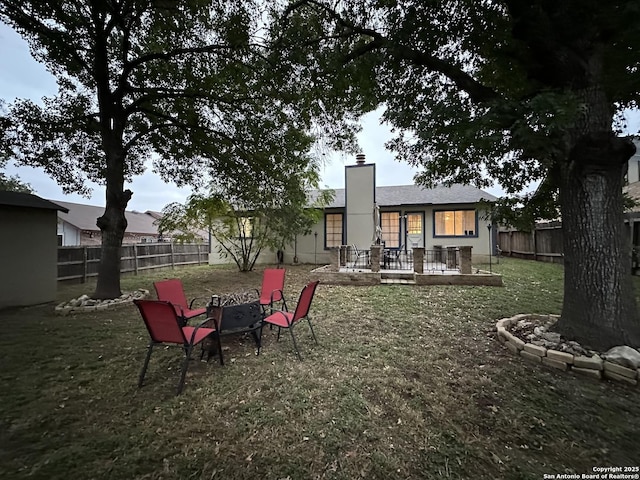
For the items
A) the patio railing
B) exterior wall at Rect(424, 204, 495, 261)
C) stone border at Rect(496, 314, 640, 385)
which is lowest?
stone border at Rect(496, 314, 640, 385)

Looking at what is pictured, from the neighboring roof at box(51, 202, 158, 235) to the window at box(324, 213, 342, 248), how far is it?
16.2 meters

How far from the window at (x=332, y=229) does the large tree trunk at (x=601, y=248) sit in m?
11.5

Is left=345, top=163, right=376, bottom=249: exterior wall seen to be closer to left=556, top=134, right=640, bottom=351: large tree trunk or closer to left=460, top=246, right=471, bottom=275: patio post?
left=460, top=246, right=471, bottom=275: patio post

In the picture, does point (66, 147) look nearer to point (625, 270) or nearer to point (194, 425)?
point (194, 425)

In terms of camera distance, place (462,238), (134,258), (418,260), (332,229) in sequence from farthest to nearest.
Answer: (332,229) < (462,238) < (134,258) < (418,260)

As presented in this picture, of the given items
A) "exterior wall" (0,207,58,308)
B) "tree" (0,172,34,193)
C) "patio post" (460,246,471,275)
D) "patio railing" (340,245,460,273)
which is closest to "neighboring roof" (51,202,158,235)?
"tree" (0,172,34,193)

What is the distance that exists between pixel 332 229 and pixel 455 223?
20.0 feet

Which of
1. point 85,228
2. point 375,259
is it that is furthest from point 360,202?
point 85,228

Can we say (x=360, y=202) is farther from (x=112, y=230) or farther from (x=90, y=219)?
(x=90, y=219)

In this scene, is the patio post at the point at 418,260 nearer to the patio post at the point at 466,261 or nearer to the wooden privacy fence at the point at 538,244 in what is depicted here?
the patio post at the point at 466,261

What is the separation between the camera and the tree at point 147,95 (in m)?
5.20

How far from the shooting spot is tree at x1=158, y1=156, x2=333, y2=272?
25.4ft

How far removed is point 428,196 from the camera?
47.4 ft

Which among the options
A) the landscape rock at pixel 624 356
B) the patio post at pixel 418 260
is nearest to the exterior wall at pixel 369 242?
the patio post at pixel 418 260
